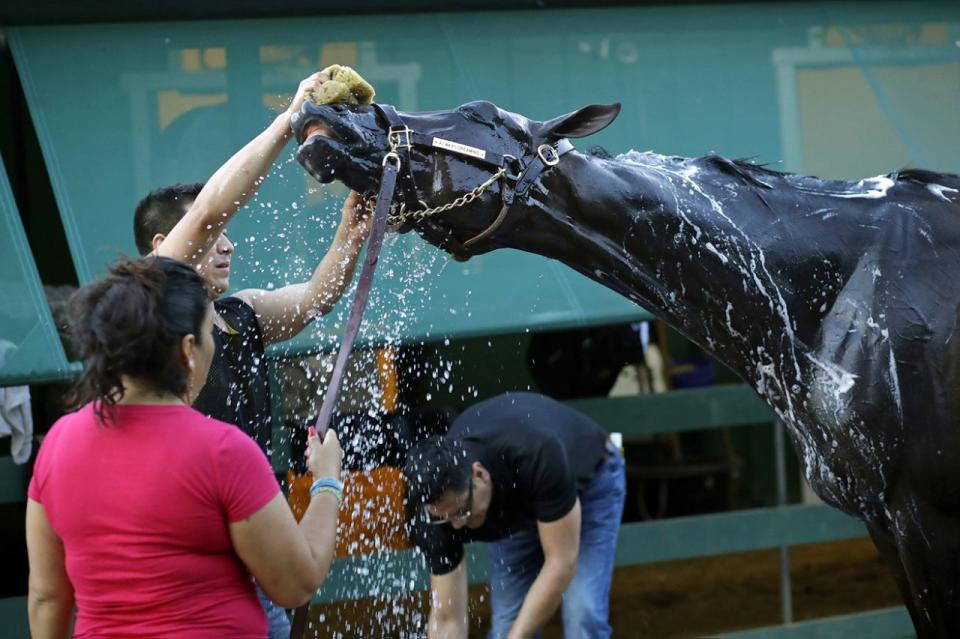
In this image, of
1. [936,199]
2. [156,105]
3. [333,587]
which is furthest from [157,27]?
[936,199]

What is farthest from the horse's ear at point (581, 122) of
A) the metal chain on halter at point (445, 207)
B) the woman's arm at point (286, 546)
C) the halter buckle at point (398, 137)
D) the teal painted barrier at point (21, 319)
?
the teal painted barrier at point (21, 319)

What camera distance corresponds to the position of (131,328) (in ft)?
A: 6.84

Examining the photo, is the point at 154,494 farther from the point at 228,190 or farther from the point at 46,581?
the point at 228,190

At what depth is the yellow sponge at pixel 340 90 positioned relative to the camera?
2.73 metres

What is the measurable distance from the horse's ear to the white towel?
8.01 feet

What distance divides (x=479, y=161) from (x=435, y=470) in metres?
1.25

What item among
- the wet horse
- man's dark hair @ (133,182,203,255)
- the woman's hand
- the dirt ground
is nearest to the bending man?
the dirt ground

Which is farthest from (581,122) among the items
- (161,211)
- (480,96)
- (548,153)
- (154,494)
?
(480,96)

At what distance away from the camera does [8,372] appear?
156 inches

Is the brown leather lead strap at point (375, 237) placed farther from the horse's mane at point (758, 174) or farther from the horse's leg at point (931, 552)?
the horse's leg at point (931, 552)

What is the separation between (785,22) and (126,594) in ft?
Answer: 13.4

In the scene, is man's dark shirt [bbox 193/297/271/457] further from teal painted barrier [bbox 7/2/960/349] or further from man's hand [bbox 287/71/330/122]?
teal painted barrier [bbox 7/2/960/349]

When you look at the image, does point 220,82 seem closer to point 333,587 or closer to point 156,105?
point 156,105

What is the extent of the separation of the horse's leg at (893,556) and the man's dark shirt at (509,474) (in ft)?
3.90
